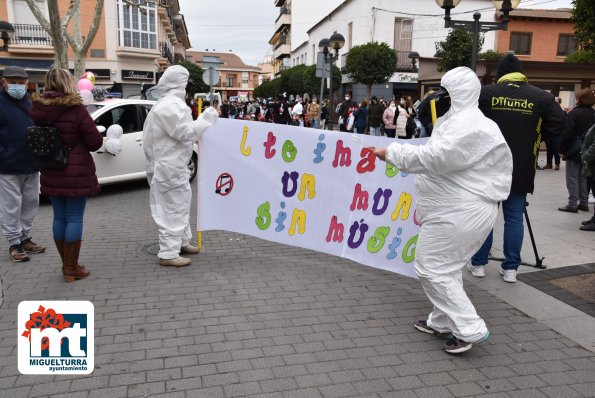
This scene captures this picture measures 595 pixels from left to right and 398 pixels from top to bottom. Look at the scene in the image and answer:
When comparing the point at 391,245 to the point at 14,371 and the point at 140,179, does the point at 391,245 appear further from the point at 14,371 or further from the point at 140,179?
the point at 140,179

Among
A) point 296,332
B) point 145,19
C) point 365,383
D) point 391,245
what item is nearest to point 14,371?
point 296,332

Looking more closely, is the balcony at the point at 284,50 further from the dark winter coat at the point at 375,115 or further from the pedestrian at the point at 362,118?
the dark winter coat at the point at 375,115

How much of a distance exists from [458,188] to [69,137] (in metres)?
3.30

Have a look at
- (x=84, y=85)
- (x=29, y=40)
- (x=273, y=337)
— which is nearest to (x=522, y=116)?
(x=273, y=337)

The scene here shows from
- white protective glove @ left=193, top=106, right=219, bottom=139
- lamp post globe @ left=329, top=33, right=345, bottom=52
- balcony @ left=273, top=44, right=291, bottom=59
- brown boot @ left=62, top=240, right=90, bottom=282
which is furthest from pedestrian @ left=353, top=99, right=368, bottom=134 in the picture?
balcony @ left=273, top=44, right=291, bottom=59

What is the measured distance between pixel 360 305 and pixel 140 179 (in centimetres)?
656

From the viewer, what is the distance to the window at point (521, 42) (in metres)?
36.8

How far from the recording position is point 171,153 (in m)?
5.11

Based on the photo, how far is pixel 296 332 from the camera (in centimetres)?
382

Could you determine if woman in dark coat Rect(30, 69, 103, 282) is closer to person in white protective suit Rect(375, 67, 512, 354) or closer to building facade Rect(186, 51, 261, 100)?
person in white protective suit Rect(375, 67, 512, 354)

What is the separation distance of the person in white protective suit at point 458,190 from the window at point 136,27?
107 feet

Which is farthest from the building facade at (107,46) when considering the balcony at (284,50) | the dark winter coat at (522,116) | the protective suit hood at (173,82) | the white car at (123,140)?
the balcony at (284,50)

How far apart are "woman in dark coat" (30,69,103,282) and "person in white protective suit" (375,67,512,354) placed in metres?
2.73

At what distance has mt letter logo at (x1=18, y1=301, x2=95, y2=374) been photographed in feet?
10.6
